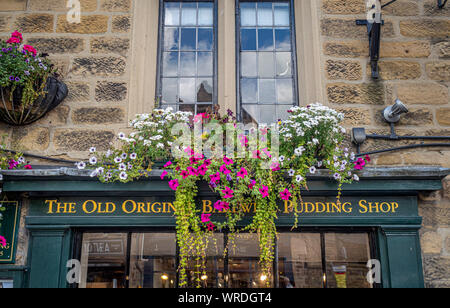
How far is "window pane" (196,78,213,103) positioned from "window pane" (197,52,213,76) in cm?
10

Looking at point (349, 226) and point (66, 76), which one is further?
point (66, 76)

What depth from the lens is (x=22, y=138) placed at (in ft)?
18.7

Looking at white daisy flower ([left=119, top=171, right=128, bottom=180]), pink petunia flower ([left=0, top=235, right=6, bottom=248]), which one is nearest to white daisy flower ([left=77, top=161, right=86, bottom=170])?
white daisy flower ([left=119, top=171, right=128, bottom=180])

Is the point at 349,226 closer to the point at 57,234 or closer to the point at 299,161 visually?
the point at 299,161

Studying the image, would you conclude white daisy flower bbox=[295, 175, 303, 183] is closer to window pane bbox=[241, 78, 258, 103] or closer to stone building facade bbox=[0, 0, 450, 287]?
stone building facade bbox=[0, 0, 450, 287]

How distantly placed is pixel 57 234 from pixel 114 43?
2.38 meters

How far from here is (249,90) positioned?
624 centimetres

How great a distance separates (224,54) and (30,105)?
7.77 feet

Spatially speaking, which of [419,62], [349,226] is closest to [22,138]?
[349,226]

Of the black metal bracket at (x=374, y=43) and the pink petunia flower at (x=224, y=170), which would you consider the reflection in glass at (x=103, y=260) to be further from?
the black metal bracket at (x=374, y=43)

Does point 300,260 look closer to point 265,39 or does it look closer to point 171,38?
point 265,39

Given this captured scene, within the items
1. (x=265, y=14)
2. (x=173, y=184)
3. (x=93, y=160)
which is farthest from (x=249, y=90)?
(x=93, y=160)

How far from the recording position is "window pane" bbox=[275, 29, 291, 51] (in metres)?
6.42
